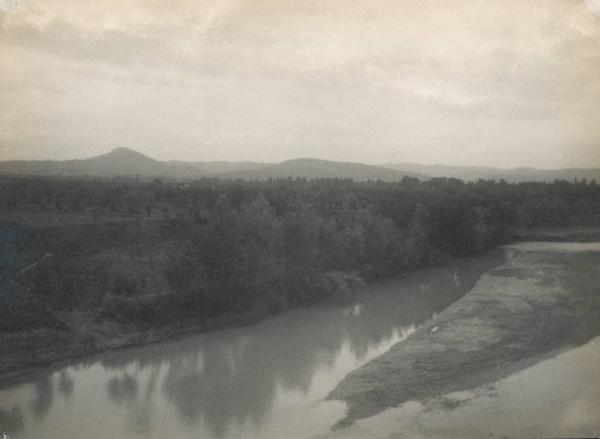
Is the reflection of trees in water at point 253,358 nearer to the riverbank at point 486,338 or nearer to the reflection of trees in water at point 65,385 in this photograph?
the reflection of trees in water at point 65,385

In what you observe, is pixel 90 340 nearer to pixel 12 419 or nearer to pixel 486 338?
pixel 12 419

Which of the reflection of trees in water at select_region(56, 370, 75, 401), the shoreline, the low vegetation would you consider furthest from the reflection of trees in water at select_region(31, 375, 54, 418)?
the low vegetation

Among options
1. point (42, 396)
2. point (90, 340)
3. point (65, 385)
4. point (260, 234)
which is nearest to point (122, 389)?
point (65, 385)

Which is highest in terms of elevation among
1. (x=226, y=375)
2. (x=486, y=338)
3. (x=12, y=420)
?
(x=486, y=338)

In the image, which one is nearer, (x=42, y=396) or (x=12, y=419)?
(x=12, y=419)

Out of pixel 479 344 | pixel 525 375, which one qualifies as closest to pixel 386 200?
pixel 479 344

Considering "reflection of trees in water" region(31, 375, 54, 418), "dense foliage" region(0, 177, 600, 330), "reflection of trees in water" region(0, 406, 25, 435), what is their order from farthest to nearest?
"dense foliage" region(0, 177, 600, 330)
"reflection of trees in water" region(31, 375, 54, 418)
"reflection of trees in water" region(0, 406, 25, 435)

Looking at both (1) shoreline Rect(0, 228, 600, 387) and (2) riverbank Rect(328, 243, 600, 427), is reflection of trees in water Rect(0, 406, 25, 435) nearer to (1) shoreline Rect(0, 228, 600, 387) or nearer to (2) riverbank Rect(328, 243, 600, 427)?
(1) shoreline Rect(0, 228, 600, 387)
